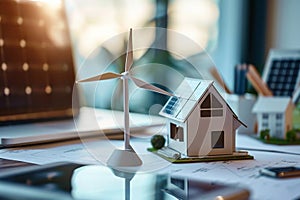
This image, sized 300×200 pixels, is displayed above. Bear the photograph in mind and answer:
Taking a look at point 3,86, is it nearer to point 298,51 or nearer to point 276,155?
point 276,155

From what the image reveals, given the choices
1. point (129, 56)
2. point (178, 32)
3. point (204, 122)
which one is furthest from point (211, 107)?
point (178, 32)

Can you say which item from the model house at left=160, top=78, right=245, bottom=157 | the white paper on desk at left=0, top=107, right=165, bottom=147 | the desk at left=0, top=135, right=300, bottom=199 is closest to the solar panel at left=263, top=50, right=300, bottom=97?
the desk at left=0, top=135, right=300, bottom=199

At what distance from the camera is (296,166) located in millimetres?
888

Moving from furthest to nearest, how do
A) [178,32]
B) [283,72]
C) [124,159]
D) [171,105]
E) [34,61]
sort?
[178,32], [283,72], [34,61], [171,105], [124,159]

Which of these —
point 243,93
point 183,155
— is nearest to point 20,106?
point 183,155

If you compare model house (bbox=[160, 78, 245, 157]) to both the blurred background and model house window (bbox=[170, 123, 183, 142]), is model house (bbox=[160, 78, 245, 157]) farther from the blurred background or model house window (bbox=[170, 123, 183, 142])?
the blurred background

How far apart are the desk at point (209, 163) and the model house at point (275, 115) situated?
0.12 m

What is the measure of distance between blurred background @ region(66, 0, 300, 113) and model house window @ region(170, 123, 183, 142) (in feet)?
0.55

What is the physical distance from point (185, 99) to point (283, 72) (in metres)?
0.73

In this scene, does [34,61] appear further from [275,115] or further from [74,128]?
[275,115]

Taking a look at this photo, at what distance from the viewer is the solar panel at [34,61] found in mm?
1249

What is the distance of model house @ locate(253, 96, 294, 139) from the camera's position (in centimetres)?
126

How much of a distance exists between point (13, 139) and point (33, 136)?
0.18 ft

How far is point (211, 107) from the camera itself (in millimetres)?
912
